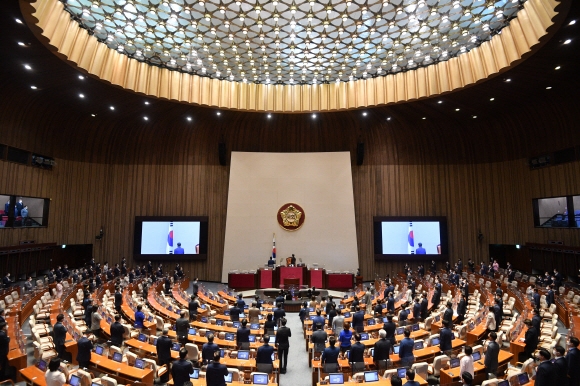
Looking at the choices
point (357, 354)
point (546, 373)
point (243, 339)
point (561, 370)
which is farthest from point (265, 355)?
point (561, 370)

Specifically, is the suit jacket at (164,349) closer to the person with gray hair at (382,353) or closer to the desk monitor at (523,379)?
the person with gray hair at (382,353)

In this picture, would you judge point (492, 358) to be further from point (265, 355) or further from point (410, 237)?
point (410, 237)

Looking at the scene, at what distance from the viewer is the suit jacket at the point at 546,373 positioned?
5.28 m

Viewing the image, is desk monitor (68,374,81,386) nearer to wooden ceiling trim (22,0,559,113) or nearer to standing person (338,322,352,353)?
standing person (338,322,352,353)

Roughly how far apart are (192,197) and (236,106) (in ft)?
22.5

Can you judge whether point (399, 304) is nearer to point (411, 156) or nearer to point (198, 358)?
point (198, 358)

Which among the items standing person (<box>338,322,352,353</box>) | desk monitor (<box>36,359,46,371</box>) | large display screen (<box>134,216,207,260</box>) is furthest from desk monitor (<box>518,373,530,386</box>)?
large display screen (<box>134,216,207,260</box>)

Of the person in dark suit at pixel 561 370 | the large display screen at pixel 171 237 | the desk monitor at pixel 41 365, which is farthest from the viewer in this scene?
the large display screen at pixel 171 237

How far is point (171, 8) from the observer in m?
13.4

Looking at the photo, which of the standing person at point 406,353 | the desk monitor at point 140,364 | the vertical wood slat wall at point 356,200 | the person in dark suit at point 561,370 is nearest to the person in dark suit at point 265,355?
the desk monitor at point 140,364

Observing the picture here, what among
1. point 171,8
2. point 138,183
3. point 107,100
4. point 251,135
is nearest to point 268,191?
point 251,135

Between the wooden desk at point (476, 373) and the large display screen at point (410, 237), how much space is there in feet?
48.6

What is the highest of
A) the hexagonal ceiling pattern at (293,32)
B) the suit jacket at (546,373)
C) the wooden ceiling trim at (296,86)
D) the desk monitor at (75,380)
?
the hexagonal ceiling pattern at (293,32)

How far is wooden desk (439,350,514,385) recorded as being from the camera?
21.5ft
